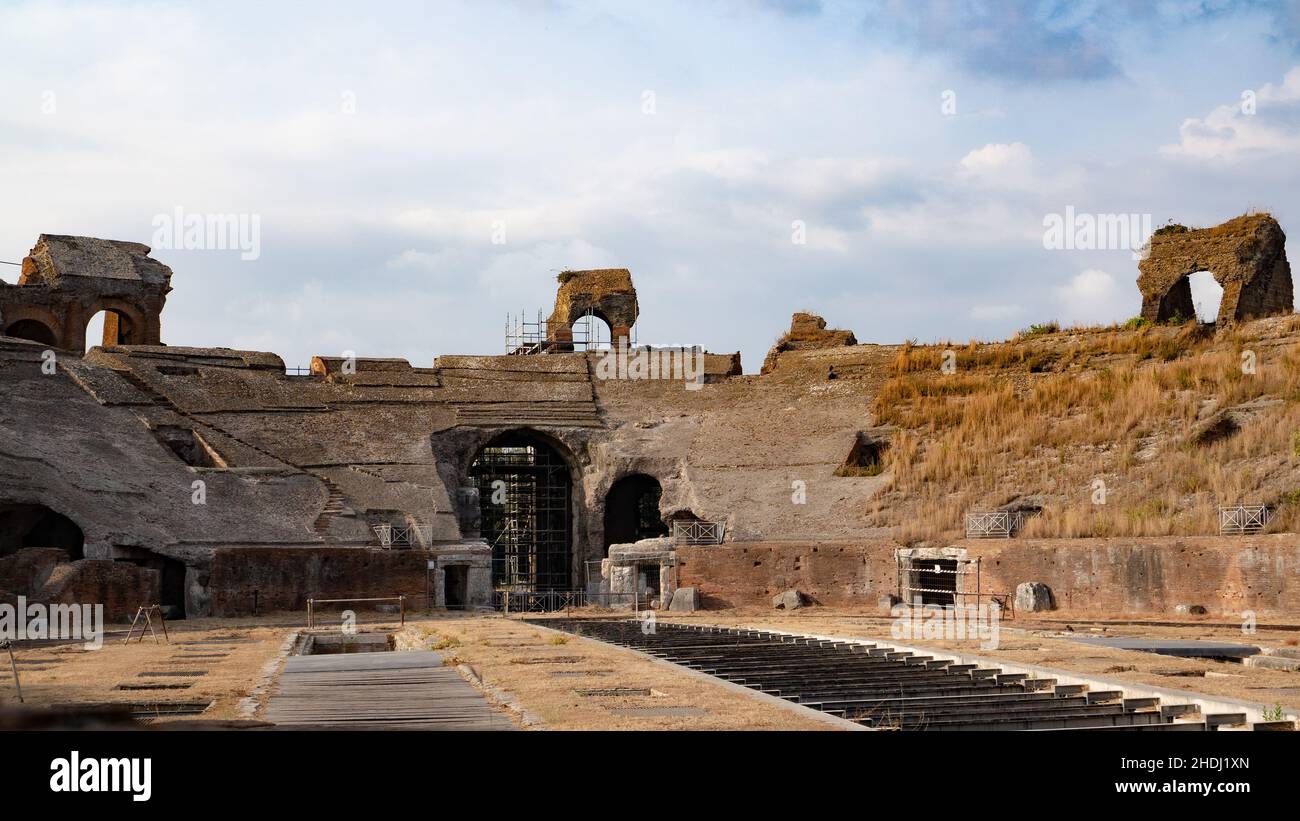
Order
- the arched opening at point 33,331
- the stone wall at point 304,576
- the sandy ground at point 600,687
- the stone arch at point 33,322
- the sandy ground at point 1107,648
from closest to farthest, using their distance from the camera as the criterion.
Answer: the sandy ground at point 600,687 < the sandy ground at point 1107,648 < the stone wall at point 304,576 < the stone arch at point 33,322 < the arched opening at point 33,331

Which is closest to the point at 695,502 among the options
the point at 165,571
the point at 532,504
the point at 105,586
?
the point at 532,504

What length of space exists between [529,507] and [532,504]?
181cm

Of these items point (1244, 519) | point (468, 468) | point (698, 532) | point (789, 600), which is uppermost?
point (468, 468)

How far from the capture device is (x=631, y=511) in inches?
1651

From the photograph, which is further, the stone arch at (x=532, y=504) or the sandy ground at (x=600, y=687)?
the stone arch at (x=532, y=504)

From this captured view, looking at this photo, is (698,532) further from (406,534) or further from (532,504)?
(532,504)

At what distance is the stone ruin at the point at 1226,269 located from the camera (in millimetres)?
40219

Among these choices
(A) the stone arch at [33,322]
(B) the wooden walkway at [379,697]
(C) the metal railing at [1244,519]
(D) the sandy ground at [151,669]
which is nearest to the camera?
(B) the wooden walkway at [379,697]

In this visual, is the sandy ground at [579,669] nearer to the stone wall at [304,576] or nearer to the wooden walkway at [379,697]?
the wooden walkway at [379,697]

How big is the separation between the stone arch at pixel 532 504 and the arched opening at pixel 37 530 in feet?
38.4

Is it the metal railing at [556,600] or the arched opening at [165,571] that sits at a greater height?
the arched opening at [165,571]

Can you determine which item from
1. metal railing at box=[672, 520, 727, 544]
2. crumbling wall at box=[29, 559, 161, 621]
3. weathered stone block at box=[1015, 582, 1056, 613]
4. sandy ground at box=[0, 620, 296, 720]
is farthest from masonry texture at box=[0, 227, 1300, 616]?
sandy ground at box=[0, 620, 296, 720]

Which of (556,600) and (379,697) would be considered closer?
(379,697)

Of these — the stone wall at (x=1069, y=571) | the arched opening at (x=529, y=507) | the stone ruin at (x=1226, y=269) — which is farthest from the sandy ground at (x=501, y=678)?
the stone ruin at (x=1226, y=269)
